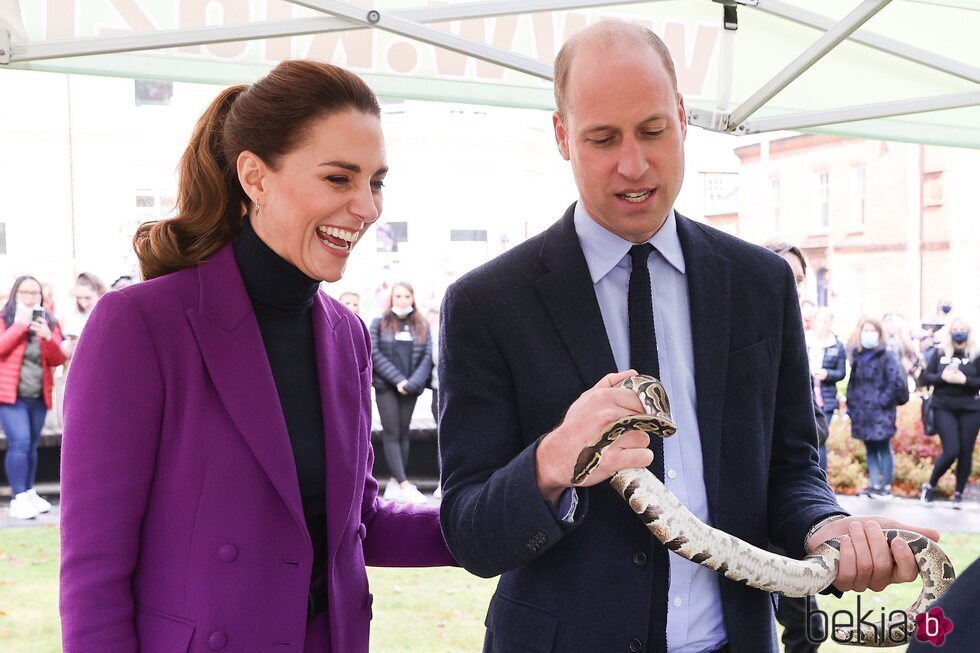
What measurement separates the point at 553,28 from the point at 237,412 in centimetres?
245

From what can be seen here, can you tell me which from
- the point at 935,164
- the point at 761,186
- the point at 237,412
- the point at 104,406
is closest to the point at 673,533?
the point at 237,412

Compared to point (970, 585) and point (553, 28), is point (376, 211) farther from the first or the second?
point (553, 28)

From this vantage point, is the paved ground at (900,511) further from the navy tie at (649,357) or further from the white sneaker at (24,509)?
the navy tie at (649,357)

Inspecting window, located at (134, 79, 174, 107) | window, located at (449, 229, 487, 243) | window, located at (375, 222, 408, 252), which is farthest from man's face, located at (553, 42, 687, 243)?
window, located at (134, 79, 174, 107)

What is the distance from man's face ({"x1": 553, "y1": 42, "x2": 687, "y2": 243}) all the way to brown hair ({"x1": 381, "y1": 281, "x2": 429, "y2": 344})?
922cm

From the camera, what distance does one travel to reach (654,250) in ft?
6.91

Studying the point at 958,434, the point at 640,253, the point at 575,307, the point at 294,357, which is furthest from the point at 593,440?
the point at 958,434

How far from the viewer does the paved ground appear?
31.9 ft

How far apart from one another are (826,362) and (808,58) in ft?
26.9

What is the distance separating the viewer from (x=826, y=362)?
11.3 metres

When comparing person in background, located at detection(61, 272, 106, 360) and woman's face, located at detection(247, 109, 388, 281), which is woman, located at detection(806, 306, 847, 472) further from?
woman's face, located at detection(247, 109, 388, 281)

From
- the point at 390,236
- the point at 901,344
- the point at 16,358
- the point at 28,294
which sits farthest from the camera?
the point at 390,236

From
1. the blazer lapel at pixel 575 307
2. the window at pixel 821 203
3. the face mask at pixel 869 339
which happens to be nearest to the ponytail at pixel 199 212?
the blazer lapel at pixel 575 307

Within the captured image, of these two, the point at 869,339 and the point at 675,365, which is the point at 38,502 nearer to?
the point at 675,365
